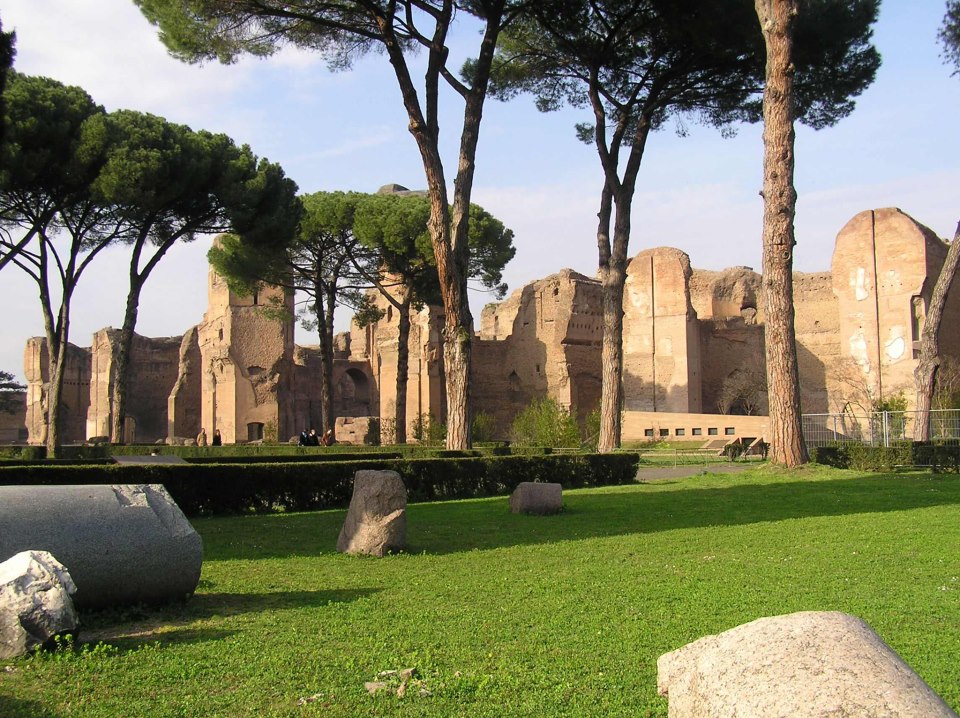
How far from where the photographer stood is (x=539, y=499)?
884cm

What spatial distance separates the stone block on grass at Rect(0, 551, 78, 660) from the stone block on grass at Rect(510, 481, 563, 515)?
18.5 feet

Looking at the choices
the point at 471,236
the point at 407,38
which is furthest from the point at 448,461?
the point at 471,236

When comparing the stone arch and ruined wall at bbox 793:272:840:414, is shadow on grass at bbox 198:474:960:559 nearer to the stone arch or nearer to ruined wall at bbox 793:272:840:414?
ruined wall at bbox 793:272:840:414

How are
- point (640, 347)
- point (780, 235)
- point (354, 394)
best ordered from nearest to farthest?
1. point (780, 235)
2. point (640, 347)
3. point (354, 394)

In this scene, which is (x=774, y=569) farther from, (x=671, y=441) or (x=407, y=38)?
(x=671, y=441)

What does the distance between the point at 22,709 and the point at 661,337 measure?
96.6 feet

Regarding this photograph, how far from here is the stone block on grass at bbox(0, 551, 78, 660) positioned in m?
3.41

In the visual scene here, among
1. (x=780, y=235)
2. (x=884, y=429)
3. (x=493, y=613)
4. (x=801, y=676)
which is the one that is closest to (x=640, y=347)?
(x=884, y=429)

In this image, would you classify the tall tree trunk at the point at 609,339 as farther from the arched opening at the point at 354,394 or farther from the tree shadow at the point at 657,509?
the arched opening at the point at 354,394

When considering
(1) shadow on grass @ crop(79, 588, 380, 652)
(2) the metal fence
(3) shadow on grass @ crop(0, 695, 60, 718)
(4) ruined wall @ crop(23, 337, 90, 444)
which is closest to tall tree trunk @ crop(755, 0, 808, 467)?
(2) the metal fence

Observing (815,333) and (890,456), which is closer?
(890,456)

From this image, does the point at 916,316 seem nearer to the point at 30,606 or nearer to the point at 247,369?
the point at 247,369

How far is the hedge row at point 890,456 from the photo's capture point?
1340cm

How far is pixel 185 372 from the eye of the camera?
34.3 m
